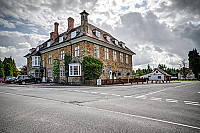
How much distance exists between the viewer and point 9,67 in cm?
5375

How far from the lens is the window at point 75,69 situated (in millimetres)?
23306

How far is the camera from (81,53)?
23.5 meters

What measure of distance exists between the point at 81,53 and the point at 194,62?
66.0 m

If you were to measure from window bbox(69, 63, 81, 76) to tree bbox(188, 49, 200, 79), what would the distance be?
215 feet

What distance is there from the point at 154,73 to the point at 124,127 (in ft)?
205

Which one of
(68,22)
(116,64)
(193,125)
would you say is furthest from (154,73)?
(193,125)

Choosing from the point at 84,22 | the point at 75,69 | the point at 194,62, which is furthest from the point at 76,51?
the point at 194,62

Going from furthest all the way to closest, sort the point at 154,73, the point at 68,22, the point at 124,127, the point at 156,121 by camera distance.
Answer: the point at 154,73, the point at 68,22, the point at 156,121, the point at 124,127

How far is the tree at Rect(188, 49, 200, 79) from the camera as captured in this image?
209ft

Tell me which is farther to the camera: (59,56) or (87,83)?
(59,56)

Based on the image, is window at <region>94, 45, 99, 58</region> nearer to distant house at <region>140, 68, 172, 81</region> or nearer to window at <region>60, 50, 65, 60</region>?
window at <region>60, 50, 65, 60</region>

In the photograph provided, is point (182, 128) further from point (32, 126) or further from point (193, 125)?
point (32, 126)

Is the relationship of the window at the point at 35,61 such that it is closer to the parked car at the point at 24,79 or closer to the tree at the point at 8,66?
the parked car at the point at 24,79

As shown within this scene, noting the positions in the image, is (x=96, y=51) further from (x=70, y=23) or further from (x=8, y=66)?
(x=8, y=66)
